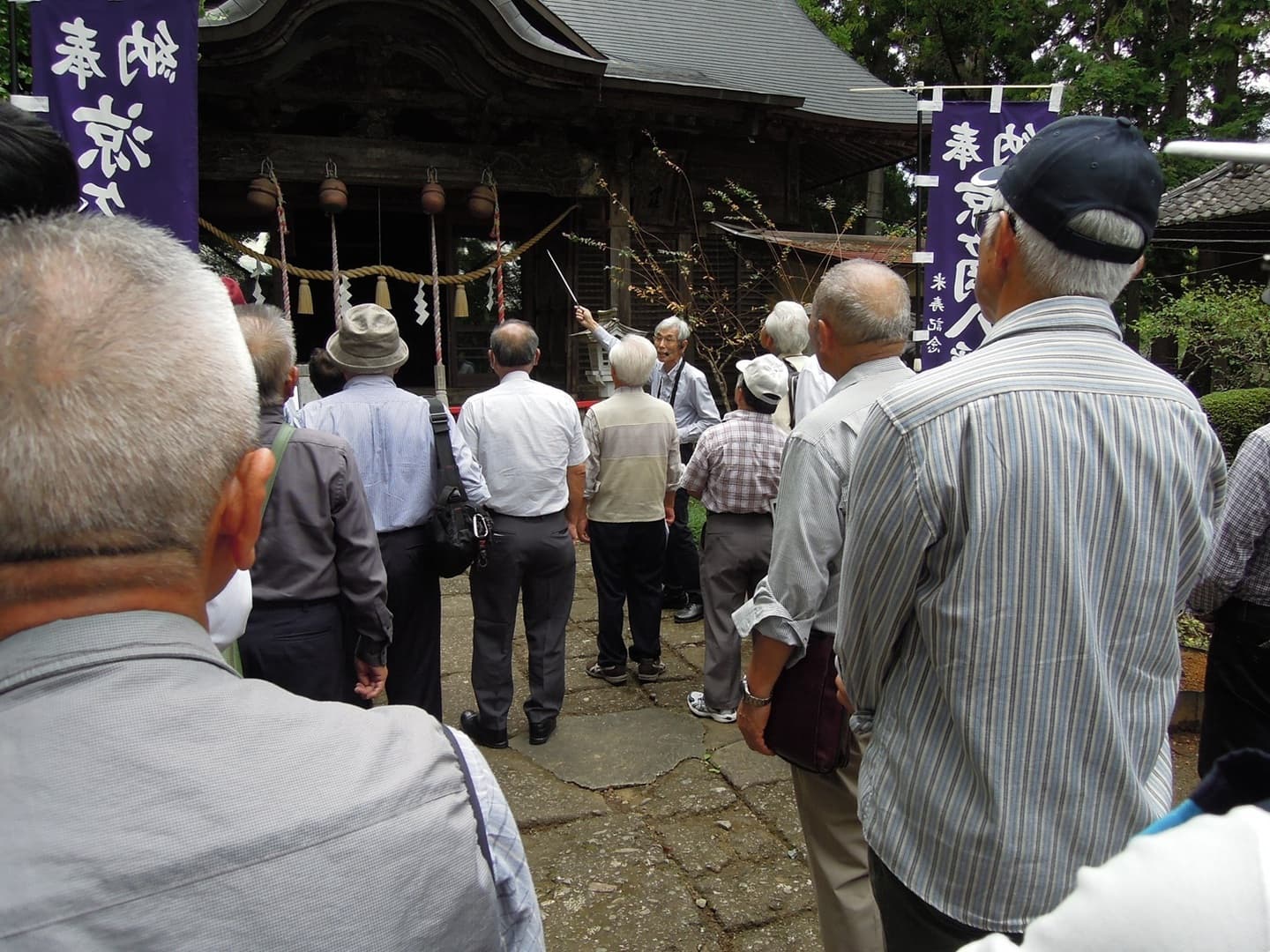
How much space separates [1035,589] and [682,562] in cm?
437

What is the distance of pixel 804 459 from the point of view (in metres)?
2.08

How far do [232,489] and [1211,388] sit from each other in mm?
12663

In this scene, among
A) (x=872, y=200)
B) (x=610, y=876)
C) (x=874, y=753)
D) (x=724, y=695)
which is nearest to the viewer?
(x=874, y=753)

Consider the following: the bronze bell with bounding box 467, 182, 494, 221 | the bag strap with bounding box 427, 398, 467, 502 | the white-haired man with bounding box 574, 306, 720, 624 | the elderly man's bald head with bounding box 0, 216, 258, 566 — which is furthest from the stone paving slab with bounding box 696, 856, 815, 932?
the bronze bell with bounding box 467, 182, 494, 221

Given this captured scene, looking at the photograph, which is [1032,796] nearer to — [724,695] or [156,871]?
[156,871]

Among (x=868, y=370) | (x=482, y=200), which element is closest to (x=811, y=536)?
(x=868, y=370)

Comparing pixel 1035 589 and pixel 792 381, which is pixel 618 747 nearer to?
pixel 792 381

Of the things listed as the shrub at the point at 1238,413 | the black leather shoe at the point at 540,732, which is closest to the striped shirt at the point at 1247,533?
the black leather shoe at the point at 540,732

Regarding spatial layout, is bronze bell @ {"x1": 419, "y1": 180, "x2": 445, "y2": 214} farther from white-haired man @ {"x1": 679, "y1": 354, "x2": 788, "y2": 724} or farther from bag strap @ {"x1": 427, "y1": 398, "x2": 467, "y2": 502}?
bag strap @ {"x1": 427, "y1": 398, "x2": 467, "y2": 502}

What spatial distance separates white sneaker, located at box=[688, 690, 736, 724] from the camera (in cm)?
416

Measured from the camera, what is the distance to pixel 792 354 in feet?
15.5

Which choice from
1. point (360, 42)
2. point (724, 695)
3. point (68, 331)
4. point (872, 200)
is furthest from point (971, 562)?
point (872, 200)

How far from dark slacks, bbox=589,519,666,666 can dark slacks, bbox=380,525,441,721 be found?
1177 millimetres

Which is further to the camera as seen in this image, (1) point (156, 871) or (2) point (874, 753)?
(2) point (874, 753)
